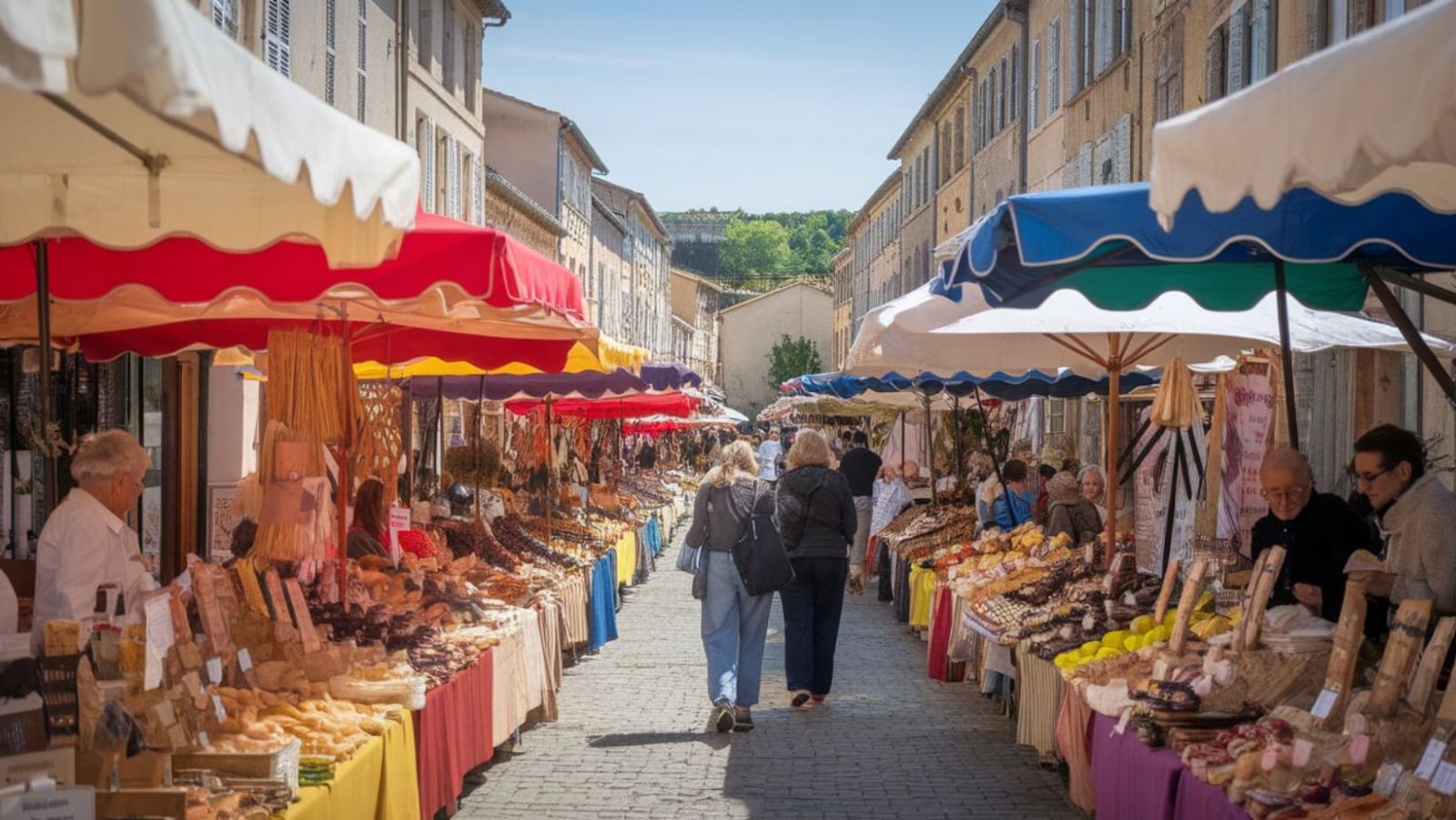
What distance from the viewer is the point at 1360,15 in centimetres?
1280

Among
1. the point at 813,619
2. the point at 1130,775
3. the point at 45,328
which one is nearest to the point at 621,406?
the point at 813,619

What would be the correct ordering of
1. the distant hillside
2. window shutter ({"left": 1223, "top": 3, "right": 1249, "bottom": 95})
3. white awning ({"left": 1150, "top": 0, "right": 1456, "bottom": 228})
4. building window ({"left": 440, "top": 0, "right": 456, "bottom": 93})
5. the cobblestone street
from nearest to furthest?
white awning ({"left": 1150, "top": 0, "right": 1456, "bottom": 228}) < the cobblestone street < window shutter ({"left": 1223, "top": 3, "right": 1249, "bottom": 95}) < building window ({"left": 440, "top": 0, "right": 456, "bottom": 93}) < the distant hillside

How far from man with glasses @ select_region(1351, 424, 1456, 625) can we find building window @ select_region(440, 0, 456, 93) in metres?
23.6

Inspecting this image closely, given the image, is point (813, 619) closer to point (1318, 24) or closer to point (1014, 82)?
point (1318, 24)

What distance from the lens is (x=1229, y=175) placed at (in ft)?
12.5

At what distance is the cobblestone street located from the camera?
802cm

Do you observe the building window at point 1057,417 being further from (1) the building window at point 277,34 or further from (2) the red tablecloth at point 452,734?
(2) the red tablecloth at point 452,734

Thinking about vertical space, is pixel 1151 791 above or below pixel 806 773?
above

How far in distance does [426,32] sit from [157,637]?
22.3m

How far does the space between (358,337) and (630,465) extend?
3083cm

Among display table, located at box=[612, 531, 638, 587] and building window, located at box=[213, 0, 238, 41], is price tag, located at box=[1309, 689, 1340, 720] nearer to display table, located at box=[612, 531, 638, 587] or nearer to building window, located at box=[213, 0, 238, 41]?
display table, located at box=[612, 531, 638, 587]

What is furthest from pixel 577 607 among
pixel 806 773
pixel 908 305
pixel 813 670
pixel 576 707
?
pixel 908 305

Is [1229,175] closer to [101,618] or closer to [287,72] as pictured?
[101,618]

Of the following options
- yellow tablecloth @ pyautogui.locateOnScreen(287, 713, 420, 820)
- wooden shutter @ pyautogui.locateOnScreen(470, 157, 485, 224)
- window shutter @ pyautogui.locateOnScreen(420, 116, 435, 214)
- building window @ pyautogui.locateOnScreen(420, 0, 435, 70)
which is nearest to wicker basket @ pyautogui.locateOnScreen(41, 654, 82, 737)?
yellow tablecloth @ pyautogui.locateOnScreen(287, 713, 420, 820)
